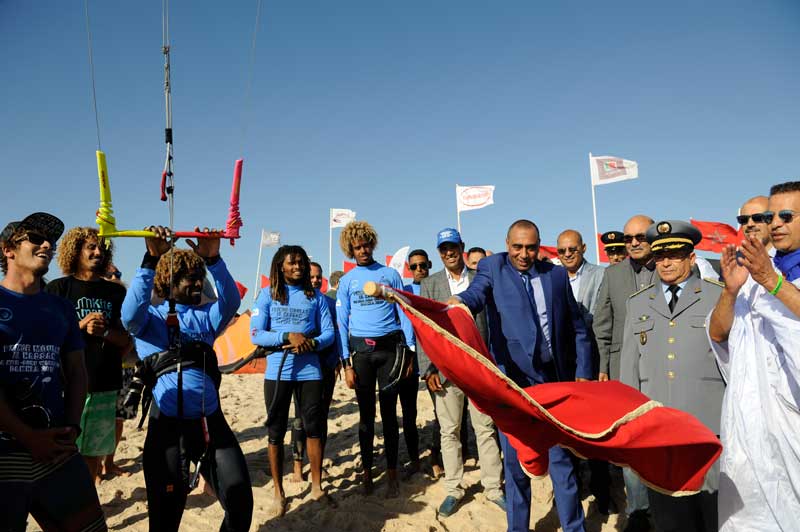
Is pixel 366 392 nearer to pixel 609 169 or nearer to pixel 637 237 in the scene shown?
pixel 637 237

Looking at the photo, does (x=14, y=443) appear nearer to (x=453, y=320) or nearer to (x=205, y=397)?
(x=205, y=397)

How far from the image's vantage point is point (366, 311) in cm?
523

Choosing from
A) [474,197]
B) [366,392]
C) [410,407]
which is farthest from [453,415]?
[474,197]

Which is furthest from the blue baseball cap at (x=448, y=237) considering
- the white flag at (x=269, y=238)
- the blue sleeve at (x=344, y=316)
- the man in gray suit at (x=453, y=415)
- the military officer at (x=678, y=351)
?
the white flag at (x=269, y=238)

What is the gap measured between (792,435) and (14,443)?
3.78 m

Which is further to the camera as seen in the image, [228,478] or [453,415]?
[453,415]

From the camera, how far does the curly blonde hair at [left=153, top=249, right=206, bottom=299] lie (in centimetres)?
341

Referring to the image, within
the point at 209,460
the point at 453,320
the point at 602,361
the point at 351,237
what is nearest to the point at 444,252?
the point at 351,237

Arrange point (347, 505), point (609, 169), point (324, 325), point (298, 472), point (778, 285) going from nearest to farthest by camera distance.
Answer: point (778, 285)
point (347, 505)
point (324, 325)
point (298, 472)
point (609, 169)

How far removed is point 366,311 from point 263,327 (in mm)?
1040

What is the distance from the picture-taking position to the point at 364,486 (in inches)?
201

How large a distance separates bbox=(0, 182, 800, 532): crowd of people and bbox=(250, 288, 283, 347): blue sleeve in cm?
1

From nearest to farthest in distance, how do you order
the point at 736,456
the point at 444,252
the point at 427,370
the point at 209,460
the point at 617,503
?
the point at 736,456 → the point at 209,460 → the point at 617,503 → the point at 427,370 → the point at 444,252

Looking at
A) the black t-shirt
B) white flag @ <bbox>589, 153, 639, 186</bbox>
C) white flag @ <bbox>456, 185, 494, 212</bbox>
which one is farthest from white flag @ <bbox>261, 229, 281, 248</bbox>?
the black t-shirt
